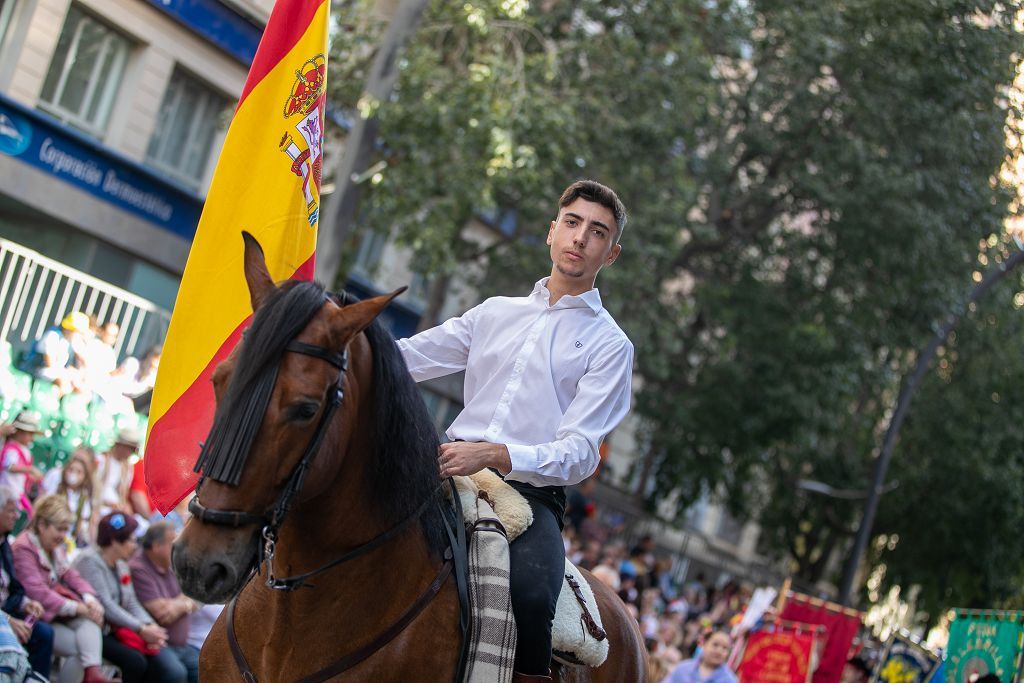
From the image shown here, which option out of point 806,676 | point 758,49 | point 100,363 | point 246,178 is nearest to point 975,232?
point 758,49

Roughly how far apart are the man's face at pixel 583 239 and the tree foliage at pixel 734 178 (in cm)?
1085

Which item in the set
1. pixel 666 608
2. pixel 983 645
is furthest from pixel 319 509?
pixel 666 608

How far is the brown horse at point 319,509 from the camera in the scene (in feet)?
10.8

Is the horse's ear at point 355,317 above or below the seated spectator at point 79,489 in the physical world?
above

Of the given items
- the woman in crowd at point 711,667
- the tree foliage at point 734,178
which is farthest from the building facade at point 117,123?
the woman in crowd at point 711,667

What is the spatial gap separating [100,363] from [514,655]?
307 inches

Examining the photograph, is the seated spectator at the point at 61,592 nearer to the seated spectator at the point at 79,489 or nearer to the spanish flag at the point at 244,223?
the seated spectator at the point at 79,489

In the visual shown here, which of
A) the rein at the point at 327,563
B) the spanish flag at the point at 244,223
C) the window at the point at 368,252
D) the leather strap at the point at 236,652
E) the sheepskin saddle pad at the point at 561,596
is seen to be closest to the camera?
the rein at the point at 327,563

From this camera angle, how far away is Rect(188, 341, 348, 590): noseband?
3.25 m

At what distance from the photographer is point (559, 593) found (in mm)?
4453

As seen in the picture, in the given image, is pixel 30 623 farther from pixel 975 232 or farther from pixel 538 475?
pixel 975 232

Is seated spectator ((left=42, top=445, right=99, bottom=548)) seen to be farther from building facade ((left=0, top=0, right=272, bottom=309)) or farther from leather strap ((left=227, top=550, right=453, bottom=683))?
building facade ((left=0, top=0, right=272, bottom=309))

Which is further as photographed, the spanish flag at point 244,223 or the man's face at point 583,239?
the spanish flag at point 244,223

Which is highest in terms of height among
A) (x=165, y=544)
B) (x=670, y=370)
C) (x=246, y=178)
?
(x=670, y=370)
